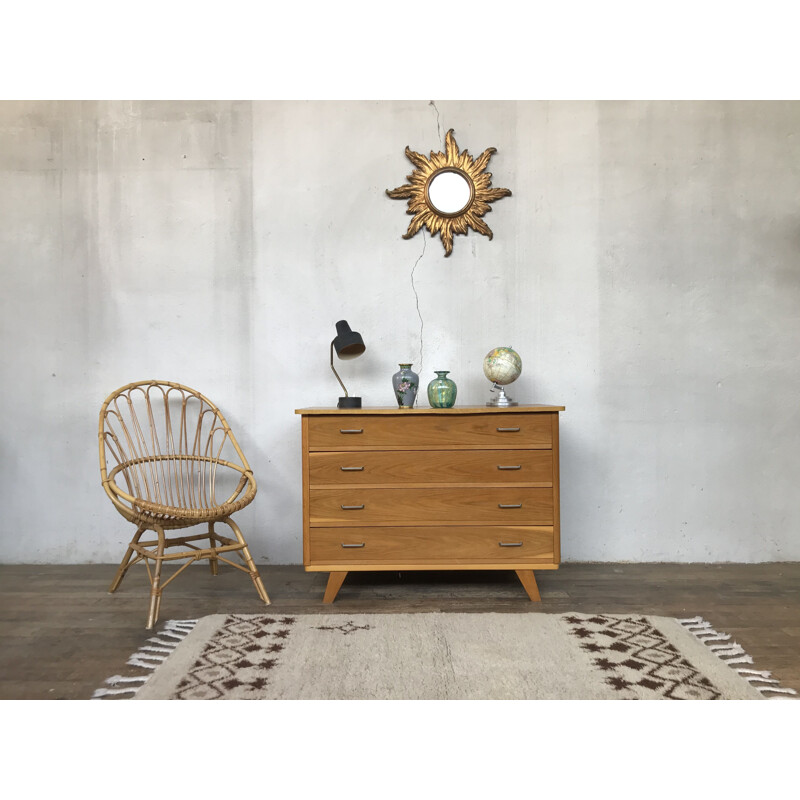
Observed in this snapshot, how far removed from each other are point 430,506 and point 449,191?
5.59 ft

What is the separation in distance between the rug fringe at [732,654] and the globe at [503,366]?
48.2 inches

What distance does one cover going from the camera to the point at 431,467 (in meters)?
2.68

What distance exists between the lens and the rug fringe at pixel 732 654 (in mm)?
1878

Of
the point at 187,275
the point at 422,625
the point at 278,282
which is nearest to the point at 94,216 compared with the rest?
the point at 187,275

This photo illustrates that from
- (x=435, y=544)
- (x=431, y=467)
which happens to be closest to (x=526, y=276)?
(x=431, y=467)

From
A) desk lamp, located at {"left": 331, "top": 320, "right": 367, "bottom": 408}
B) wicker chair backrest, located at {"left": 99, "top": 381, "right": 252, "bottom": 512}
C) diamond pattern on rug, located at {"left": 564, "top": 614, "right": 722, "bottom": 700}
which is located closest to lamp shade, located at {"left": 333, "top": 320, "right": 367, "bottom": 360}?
desk lamp, located at {"left": 331, "top": 320, "right": 367, "bottom": 408}

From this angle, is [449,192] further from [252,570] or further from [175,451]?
[252,570]

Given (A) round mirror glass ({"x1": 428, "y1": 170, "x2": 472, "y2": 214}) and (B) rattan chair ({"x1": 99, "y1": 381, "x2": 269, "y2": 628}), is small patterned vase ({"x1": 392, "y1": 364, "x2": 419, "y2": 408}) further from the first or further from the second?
(A) round mirror glass ({"x1": 428, "y1": 170, "x2": 472, "y2": 214})

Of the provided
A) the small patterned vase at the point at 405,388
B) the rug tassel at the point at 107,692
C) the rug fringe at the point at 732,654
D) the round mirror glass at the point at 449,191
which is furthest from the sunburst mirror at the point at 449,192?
the rug tassel at the point at 107,692

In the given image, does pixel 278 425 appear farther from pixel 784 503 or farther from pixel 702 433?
pixel 784 503

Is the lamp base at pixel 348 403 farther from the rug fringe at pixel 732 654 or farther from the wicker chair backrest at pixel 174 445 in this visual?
the rug fringe at pixel 732 654

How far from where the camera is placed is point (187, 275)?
11.2 feet

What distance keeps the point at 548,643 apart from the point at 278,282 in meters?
2.22

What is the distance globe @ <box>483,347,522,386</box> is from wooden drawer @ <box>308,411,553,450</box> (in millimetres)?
306
